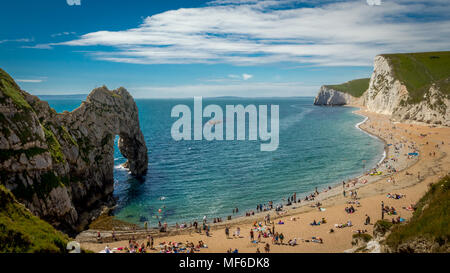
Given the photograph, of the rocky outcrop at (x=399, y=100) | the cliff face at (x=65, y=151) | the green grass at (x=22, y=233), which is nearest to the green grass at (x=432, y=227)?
the green grass at (x=22, y=233)

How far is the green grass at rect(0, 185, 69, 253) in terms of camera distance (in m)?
13.9

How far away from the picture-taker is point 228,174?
5853 centimetres

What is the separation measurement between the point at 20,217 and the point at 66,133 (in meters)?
25.2

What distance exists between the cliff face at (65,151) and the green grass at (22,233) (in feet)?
37.7

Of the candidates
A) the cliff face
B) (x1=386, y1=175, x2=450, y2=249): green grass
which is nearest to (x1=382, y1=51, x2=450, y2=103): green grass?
the cliff face

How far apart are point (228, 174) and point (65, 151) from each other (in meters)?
30.8

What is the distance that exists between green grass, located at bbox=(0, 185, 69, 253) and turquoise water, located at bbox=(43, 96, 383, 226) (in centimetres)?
2353

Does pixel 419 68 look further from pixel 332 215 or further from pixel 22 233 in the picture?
pixel 22 233

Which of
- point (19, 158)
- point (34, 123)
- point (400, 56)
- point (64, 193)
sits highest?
point (400, 56)

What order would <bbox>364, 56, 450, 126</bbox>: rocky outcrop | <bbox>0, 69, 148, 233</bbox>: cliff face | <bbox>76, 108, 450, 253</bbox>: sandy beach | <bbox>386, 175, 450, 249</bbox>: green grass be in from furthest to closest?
1. <bbox>364, 56, 450, 126</bbox>: rocky outcrop
2. <bbox>76, 108, 450, 253</bbox>: sandy beach
3. <bbox>0, 69, 148, 233</bbox>: cliff face
4. <bbox>386, 175, 450, 249</bbox>: green grass

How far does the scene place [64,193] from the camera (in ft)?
105

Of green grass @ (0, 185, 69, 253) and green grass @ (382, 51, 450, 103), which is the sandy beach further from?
green grass @ (382, 51, 450, 103)

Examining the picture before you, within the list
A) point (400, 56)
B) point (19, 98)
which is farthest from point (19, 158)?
point (400, 56)
